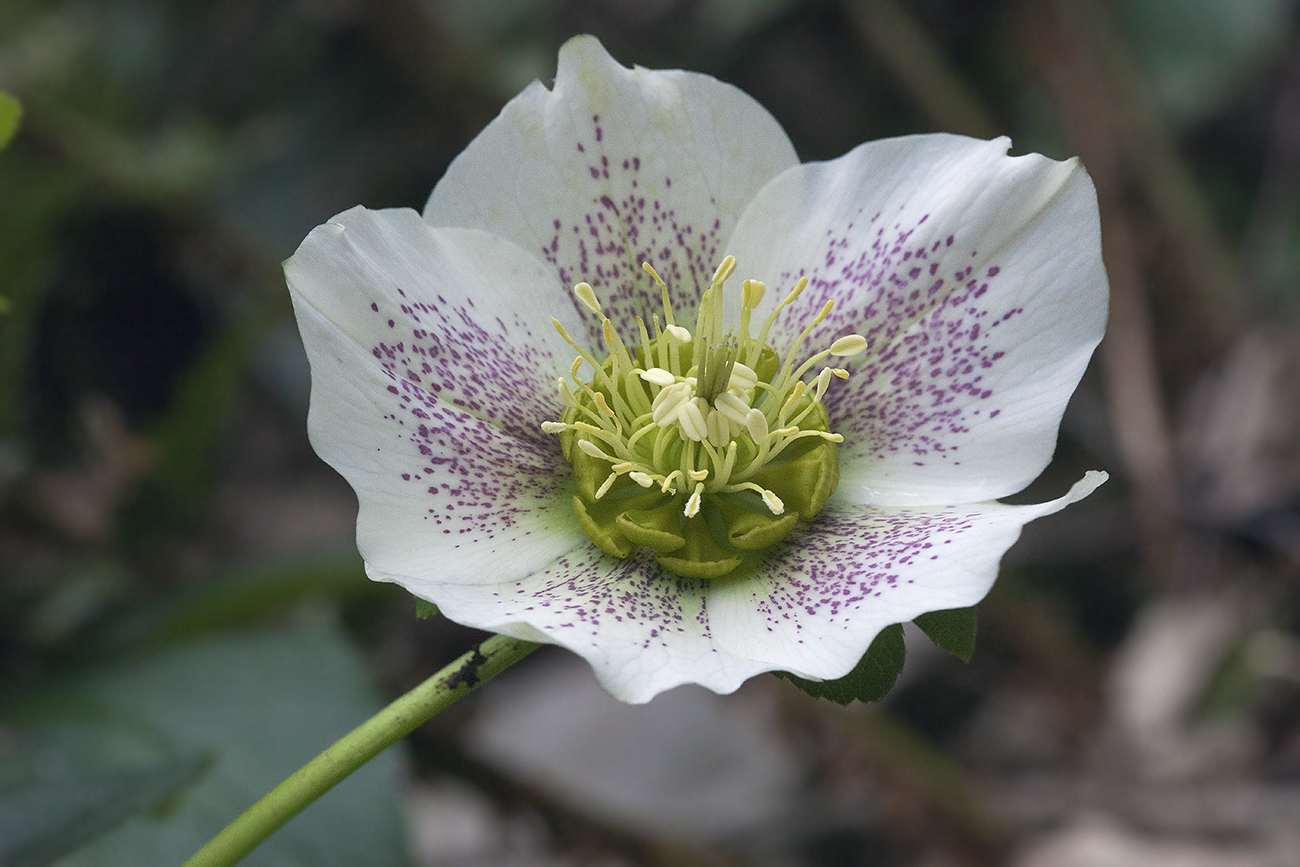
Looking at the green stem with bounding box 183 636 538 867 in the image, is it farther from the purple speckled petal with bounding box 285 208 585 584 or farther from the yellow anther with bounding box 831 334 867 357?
the yellow anther with bounding box 831 334 867 357

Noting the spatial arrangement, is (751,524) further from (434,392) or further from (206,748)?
(206,748)

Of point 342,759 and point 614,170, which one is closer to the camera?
point 342,759

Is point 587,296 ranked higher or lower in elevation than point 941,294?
higher

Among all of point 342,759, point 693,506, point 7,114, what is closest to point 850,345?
point 693,506

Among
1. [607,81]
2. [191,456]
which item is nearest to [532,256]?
[607,81]

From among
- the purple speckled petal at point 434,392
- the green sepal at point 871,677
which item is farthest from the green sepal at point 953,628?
the purple speckled petal at point 434,392

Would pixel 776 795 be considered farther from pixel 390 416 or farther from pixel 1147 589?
pixel 390 416

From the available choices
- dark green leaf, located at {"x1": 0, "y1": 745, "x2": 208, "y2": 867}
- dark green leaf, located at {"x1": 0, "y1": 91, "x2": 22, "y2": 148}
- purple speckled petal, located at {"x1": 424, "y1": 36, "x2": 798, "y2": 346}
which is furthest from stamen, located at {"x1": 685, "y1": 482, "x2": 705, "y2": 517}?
dark green leaf, located at {"x1": 0, "y1": 91, "x2": 22, "y2": 148}
